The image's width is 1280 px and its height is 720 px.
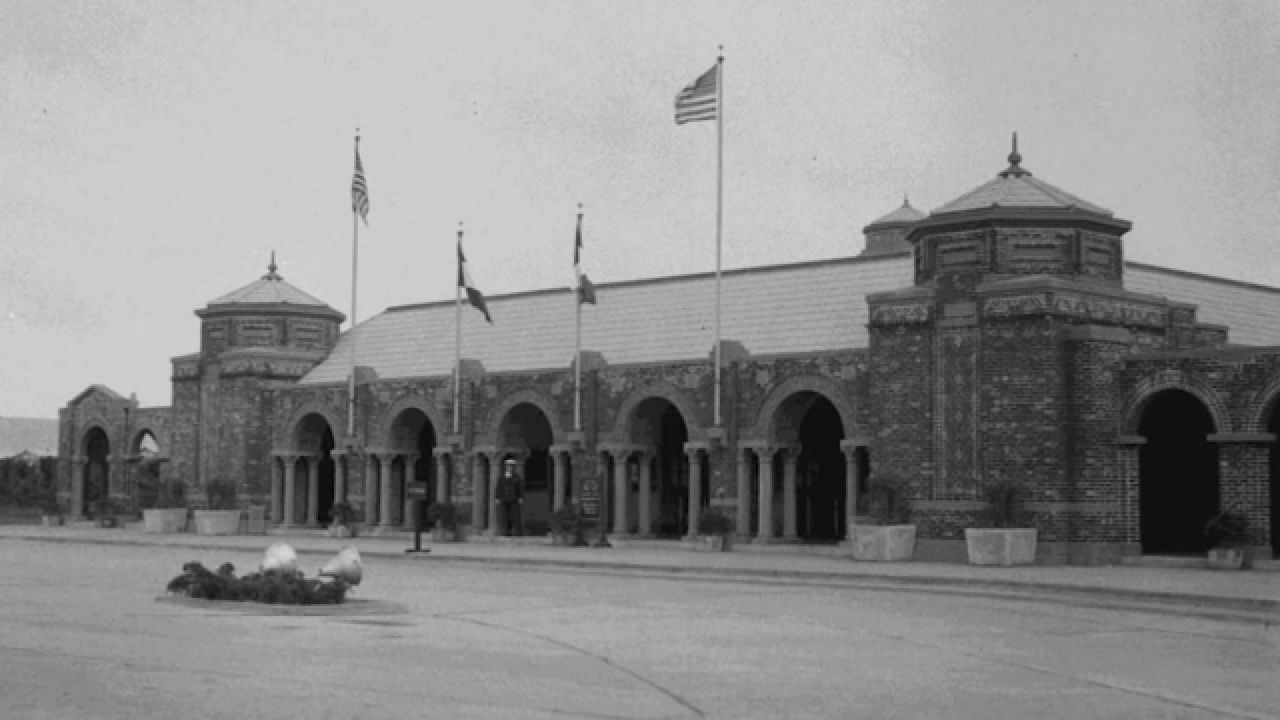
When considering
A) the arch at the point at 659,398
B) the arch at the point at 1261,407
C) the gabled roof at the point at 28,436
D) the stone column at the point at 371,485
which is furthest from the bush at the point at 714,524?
the gabled roof at the point at 28,436

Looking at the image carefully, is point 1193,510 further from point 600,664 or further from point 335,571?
point 600,664

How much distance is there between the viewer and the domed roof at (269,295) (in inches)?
2269

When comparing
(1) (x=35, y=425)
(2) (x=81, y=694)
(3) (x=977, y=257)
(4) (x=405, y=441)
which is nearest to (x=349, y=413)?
(4) (x=405, y=441)

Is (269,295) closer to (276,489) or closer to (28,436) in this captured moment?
(276,489)

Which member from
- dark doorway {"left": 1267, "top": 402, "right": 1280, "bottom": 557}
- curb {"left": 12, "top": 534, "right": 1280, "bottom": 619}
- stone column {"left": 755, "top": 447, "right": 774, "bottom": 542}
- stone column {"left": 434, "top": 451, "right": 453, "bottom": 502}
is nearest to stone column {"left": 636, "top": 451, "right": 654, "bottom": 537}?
stone column {"left": 755, "top": 447, "right": 774, "bottom": 542}

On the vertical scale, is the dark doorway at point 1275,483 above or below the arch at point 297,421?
below

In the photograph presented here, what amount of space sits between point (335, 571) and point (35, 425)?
103 metres

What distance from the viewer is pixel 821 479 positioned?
44906mm

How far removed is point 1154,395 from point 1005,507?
3650mm

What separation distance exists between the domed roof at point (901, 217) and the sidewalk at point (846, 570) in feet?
57.5

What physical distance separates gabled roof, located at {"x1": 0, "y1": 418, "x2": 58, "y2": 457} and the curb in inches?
2988

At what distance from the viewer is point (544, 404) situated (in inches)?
1848

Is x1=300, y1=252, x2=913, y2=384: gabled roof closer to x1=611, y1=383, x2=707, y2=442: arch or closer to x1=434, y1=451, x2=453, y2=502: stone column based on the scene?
x1=611, y1=383, x2=707, y2=442: arch

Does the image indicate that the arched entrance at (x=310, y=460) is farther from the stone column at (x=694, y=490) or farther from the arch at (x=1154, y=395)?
the arch at (x=1154, y=395)
